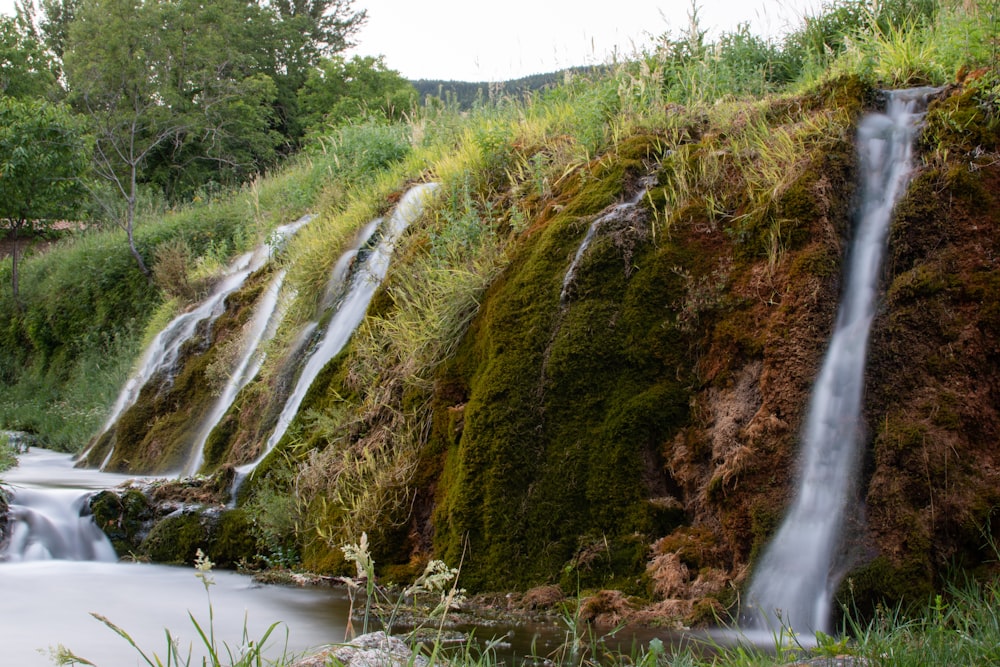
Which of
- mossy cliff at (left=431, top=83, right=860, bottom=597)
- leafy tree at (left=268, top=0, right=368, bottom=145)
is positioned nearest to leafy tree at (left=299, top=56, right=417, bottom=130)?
leafy tree at (left=268, top=0, right=368, bottom=145)

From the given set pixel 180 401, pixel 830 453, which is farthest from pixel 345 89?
pixel 830 453

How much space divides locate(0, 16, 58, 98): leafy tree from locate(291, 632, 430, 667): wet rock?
88.1 feet

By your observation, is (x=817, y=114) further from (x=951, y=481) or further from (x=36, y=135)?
(x=36, y=135)

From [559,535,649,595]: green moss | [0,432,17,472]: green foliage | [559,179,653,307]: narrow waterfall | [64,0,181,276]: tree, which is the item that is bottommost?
[0,432,17,472]: green foliage

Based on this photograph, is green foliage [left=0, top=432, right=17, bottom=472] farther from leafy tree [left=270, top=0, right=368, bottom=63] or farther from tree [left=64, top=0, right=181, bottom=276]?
leafy tree [left=270, top=0, right=368, bottom=63]

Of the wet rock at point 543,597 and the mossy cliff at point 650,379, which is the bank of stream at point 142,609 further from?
the mossy cliff at point 650,379

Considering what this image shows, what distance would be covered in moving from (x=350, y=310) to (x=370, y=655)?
17.8 ft

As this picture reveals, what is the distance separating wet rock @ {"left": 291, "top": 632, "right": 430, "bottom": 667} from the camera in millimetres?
2529

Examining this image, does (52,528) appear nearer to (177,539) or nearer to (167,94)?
(177,539)

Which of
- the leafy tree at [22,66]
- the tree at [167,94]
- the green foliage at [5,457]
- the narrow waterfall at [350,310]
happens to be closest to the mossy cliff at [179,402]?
the green foliage at [5,457]

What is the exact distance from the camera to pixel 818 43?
8.37 metres

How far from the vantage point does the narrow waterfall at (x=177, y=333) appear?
1079 centimetres

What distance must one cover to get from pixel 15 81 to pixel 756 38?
24.8 m

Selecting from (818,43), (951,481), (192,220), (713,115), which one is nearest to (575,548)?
(951,481)
